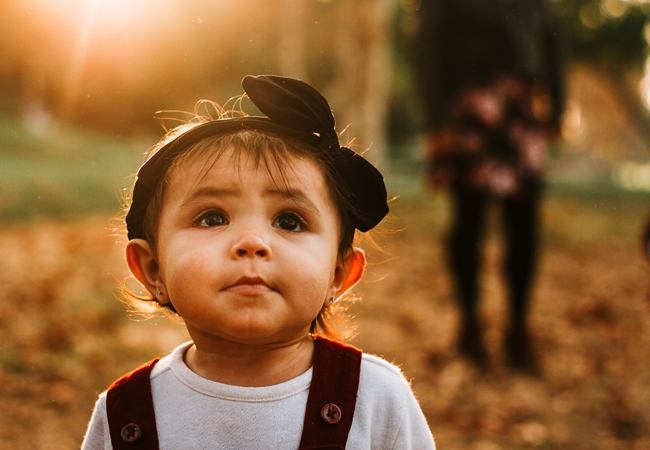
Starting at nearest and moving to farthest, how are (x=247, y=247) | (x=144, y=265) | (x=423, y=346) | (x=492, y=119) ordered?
(x=247, y=247) → (x=144, y=265) → (x=492, y=119) → (x=423, y=346)

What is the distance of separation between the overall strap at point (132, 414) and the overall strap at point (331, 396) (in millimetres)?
291

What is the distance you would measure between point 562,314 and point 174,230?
4274 millimetres

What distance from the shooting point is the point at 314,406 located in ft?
3.96

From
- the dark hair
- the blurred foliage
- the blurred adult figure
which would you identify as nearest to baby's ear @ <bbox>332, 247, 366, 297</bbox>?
the dark hair

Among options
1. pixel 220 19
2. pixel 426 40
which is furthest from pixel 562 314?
pixel 220 19

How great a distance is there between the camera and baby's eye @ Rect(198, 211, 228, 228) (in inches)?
45.9

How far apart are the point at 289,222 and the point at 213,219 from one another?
14 cm

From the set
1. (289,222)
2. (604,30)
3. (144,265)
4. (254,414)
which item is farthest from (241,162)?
(604,30)

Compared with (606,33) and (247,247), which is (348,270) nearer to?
(247,247)

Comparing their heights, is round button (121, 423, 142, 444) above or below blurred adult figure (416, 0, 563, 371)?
below

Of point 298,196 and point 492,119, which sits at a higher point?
point 492,119

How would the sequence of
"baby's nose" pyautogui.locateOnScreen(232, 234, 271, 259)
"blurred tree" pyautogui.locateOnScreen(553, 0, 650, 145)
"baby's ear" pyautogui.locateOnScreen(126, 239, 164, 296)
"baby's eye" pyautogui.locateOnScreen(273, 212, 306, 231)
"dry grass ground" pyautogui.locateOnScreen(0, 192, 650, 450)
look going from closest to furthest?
"baby's nose" pyautogui.locateOnScreen(232, 234, 271, 259), "baby's eye" pyautogui.locateOnScreen(273, 212, 306, 231), "baby's ear" pyautogui.locateOnScreen(126, 239, 164, 296), "dry grass ground" pyautogui.locateOnScreen(0, 192, 650, 450), "blurred tree" pyautogui.locateOnScreen(553, 0, 650, 145)

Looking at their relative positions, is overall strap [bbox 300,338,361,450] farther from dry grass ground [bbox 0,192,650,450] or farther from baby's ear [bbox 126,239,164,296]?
dry grass ground [bbox 0,192,650,450]

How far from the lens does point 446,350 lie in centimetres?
372
